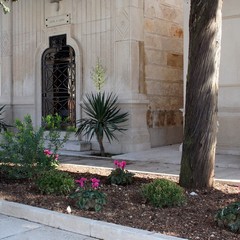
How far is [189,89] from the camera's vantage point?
686cm

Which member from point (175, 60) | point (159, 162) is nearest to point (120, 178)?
point (159, 162)

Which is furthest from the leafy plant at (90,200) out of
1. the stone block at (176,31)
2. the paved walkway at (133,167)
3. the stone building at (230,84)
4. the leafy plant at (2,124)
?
the leafy plant at (2,124)

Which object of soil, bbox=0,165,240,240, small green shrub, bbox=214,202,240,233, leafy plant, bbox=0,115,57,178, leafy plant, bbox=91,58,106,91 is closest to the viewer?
small green shrub, bbox=214,202,240,233

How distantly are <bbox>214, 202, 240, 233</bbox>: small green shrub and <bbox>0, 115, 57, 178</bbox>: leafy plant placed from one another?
142 inches

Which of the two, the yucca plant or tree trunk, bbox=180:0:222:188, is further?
the yucca plant

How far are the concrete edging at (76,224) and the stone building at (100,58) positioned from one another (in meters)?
6.92

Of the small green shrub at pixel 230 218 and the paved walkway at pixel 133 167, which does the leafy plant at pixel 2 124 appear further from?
the small green shrub at pixel 230 218

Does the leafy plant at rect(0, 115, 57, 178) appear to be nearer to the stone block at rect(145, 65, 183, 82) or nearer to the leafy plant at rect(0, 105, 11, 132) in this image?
the stone block at rect(145, 65, 183, 82)

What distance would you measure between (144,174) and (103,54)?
5.45 meters

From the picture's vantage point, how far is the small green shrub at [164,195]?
5961 mm

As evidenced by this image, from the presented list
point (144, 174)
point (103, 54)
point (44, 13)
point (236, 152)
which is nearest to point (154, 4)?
point (103, 54)

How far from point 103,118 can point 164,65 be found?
10.4 feet

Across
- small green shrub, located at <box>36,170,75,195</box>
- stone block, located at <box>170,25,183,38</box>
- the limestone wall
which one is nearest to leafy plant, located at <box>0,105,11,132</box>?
stone block, located at <box>170,25,183,38</box>

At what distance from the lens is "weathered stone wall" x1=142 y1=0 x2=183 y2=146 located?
44.5 ft
